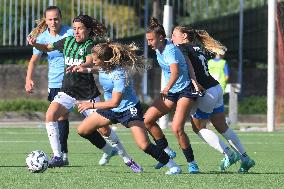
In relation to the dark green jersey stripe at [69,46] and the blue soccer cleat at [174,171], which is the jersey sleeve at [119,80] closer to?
the blue soccer cleat at [174,171]

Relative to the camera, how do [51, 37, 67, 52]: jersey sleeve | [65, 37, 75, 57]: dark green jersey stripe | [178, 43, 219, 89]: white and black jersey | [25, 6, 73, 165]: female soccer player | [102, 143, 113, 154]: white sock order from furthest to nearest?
[25, 6, 73, 165]: female soccer player
[102, 143, 113, 154]: white sock
[51, 37, 67, 52]: jersey sleeve
[65, 37, 75, 57]: dark green jersey stripe
[178, 43, 219, 89]: white and black jersey

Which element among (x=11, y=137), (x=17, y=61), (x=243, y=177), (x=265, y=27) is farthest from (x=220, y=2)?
(x=243, y=177)

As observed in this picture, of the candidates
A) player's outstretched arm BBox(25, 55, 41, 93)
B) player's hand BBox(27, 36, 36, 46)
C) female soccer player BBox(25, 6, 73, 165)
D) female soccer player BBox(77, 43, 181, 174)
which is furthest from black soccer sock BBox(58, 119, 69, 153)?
female soccer player BBox(77, 43, 181, 174)

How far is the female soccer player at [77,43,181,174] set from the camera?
39.0 ft

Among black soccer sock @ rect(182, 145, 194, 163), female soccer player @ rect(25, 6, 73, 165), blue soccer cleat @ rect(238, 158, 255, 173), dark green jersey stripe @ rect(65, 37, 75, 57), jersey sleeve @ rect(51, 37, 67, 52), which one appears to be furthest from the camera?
female soccer player @ rect(25, 6, 73, 165)

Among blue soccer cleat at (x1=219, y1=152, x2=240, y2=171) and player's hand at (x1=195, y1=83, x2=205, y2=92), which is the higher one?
player's hand at (x1=195, y1=83, x2=205, y2=92)

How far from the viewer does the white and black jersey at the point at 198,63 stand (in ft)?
41.9

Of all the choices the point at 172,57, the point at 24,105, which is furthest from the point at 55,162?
the point at 24,105

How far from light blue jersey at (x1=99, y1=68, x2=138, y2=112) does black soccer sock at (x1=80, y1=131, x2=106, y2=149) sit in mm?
786

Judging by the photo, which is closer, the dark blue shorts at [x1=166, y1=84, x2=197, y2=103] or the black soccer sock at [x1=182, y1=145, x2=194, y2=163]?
the black soccer sock at [x1=182, y1=145, x2=194, y2=163]

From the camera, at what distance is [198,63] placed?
504 inches

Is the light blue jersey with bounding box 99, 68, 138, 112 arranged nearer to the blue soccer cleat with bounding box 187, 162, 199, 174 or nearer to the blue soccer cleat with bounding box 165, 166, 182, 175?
the blue soccer cleat with bounding box 165, 166, 182, 175

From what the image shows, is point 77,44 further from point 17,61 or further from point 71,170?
point 17,61

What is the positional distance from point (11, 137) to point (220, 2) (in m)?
14.5
